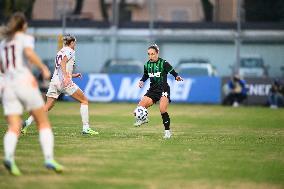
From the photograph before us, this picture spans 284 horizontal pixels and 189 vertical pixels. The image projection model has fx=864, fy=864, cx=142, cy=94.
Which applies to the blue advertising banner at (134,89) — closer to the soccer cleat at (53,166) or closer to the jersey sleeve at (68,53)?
the jersey sleeve at (68,53)

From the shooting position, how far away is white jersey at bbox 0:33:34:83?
1231 centimetres

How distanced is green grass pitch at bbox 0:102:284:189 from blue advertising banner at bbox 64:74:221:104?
604 inches

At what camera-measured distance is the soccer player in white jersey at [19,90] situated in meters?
12.2

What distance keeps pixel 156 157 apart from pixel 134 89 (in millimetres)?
26079

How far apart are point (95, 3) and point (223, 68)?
1823 cm

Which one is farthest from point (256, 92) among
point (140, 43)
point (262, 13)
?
point (262, 13)

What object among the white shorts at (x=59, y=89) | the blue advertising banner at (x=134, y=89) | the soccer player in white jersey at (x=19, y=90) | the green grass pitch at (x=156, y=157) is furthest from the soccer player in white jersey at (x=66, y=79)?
the blue advertising banner at (x=134, y=89)

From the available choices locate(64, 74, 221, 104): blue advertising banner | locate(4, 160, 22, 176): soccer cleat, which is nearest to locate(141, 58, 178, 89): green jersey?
locate(4, 160, 22, 176): soccer cleat

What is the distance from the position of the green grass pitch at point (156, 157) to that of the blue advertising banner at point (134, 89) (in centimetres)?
1534

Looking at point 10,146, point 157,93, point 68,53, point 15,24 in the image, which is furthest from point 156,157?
point 68,53

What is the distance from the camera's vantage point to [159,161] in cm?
1411

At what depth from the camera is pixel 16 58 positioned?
12.4m

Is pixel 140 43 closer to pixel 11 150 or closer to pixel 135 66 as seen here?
pixel 135 66

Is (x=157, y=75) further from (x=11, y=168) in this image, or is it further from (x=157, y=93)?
(x=11, y=168)
